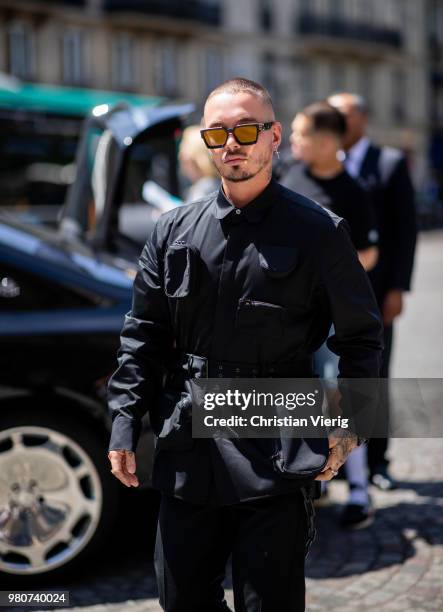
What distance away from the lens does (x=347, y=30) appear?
152 ft

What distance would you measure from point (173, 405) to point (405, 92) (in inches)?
1949

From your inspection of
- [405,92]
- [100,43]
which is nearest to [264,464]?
[100,43]

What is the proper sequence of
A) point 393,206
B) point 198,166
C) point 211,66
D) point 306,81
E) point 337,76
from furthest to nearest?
1. point 337,76
2. point 306,81
3. point 211,66
4. point 198,166
5. point 393,206

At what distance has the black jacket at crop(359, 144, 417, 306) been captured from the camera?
194 inches

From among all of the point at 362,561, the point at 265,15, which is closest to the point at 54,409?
the point at 362,561

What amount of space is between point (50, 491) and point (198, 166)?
256 centimetres

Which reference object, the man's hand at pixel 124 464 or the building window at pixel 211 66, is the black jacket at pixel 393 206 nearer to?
the man's hand at pixel 124 464

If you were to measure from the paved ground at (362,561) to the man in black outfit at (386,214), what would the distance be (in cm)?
33

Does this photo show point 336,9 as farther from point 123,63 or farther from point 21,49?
point 21,49

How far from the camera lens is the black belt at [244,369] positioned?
2.46 meters

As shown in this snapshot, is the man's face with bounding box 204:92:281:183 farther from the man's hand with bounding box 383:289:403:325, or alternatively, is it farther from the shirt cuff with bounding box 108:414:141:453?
the man's hand with bounding box 383:289:403:325

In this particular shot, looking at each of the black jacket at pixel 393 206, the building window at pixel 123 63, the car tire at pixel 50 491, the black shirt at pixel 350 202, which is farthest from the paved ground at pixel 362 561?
the building window at pixel 123 63

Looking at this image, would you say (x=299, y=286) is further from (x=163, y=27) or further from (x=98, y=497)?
(x=163, y=27)

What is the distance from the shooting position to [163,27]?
39.5 metres
